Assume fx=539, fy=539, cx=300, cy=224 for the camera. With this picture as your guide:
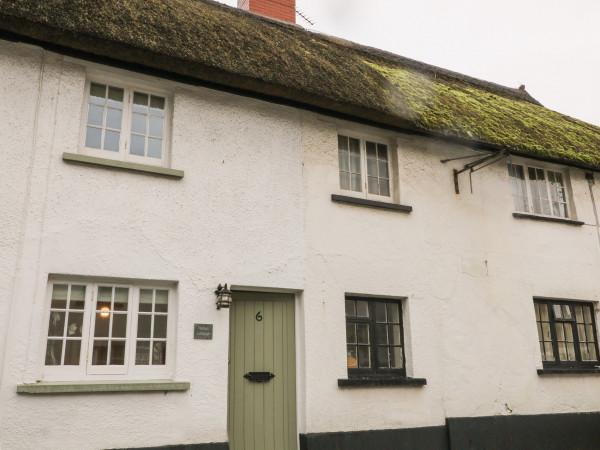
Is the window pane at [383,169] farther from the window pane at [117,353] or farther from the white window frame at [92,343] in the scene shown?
the window pane at [117,353]

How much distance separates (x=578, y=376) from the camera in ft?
29.3

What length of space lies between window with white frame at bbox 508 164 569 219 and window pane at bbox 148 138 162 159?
6196 mm

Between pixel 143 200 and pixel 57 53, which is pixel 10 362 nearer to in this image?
pixel 143 200

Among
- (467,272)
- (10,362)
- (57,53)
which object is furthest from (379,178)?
(10,362)

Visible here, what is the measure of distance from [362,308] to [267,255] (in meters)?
1.69

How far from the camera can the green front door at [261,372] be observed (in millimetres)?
6738

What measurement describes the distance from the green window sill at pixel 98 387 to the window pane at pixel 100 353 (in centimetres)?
25

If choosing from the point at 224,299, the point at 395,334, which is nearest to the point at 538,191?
the point at 395,334

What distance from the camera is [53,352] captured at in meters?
5.86

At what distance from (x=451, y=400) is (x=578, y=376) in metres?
→ 2.62

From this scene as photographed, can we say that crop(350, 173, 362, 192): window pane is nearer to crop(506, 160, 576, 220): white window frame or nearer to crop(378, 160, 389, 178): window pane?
crop(378, 160, 389, 178): window pane

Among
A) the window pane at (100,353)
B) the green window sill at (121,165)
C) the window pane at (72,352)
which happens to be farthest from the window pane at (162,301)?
the green window sill at (121,165)

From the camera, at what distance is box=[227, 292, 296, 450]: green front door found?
6.74 metres

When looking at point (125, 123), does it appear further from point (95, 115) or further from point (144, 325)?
point (144, 325)
